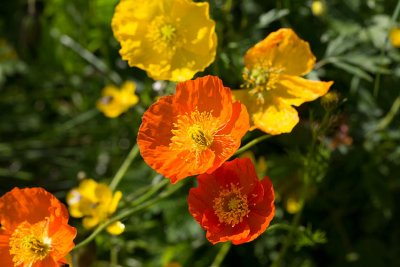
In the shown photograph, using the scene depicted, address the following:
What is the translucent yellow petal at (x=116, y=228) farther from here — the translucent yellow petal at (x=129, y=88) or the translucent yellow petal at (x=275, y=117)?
the translucent yellow petal at (x=129, y=88)

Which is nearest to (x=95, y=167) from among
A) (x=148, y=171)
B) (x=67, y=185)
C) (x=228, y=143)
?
(x=67, y=185)

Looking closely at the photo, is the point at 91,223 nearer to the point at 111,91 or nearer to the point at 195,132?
the point at 195,132

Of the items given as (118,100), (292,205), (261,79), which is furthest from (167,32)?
(292,205)

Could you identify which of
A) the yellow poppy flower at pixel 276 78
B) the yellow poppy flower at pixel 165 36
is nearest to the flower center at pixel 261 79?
the yellow poppy flower at pixel 276 78

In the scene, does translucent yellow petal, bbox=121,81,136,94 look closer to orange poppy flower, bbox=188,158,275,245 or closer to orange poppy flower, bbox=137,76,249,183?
orange poppy flower, bbox=137,76,249,183

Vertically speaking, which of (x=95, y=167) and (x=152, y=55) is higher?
(x=152, y=55)

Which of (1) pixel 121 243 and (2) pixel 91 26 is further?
(2) pixel 91 26

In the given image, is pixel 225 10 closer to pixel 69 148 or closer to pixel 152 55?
pixel 152 55

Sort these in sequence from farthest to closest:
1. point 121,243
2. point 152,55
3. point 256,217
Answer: point 121,243
point 152,55
point 256,217
